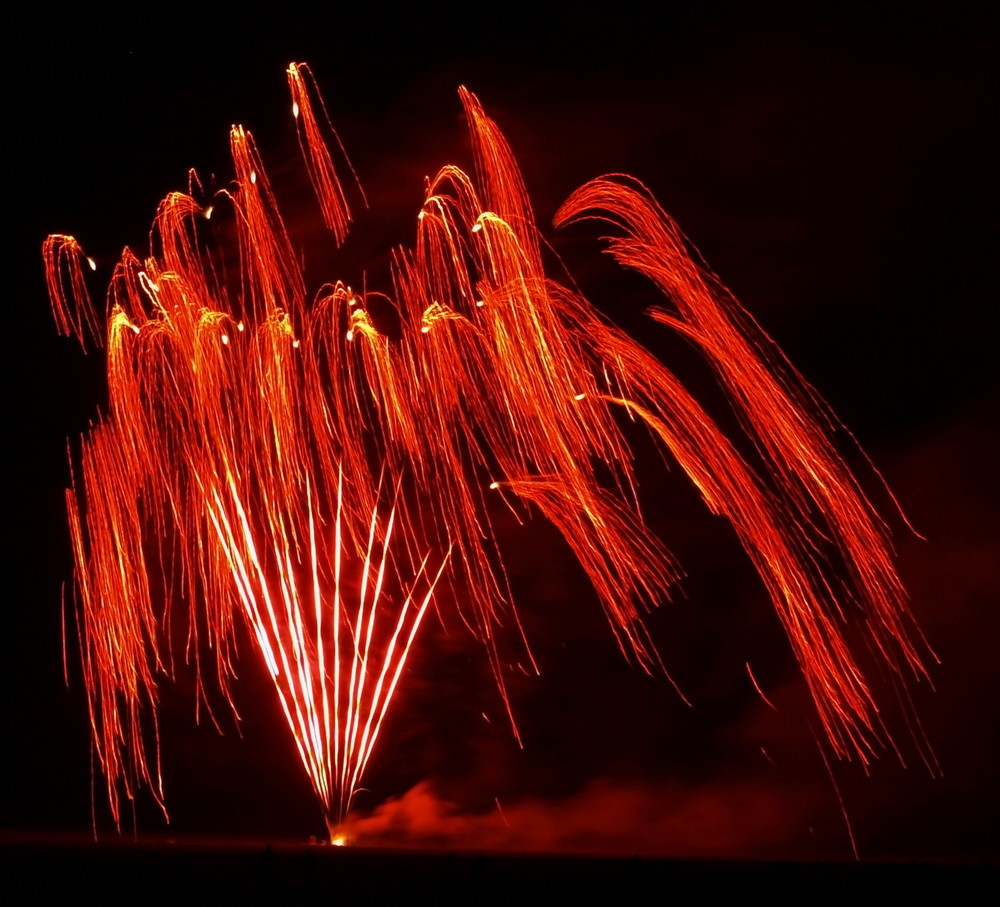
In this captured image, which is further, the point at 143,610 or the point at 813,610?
the point at 143,610

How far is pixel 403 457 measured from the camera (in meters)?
10.6

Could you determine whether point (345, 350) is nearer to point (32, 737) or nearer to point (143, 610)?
point (143, 610)

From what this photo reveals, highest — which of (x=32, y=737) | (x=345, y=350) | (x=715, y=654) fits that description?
(x=345, y=350)

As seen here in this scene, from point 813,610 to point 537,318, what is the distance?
10.2 feet

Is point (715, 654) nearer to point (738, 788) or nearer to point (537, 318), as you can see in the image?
point (738, 788)

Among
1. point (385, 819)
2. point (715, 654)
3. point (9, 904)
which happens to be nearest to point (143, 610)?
point (385, 819)

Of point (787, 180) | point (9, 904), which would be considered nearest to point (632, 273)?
point (787, 180)

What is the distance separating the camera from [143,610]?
430 inches

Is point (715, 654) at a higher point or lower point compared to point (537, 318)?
lower

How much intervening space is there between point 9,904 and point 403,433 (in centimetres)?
464

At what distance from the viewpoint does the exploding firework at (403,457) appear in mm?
9641

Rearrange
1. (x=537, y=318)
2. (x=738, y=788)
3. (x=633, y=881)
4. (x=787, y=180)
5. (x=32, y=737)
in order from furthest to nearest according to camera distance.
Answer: (x=32, y=737) < (x=787, y=180) < (x=738, y=788) < (x=537, y=318) < (x=633, y=881)

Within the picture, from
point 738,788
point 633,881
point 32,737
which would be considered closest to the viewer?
point 633,881

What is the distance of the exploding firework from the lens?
9.64 meters
